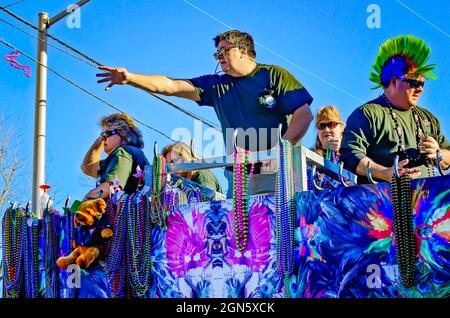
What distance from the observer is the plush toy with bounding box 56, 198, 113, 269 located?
18.9 feet

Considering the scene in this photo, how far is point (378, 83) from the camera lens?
610 cm

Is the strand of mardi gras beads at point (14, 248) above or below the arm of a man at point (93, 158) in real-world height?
below

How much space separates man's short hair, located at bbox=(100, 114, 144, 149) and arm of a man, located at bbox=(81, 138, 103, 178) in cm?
23

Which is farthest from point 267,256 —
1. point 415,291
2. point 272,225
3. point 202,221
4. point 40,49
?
point 40,49

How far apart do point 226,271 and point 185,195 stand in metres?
0.94

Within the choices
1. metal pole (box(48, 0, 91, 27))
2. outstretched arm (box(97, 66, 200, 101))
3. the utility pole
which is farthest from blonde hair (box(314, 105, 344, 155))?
metal pole (box(48, 0, 91, 27))

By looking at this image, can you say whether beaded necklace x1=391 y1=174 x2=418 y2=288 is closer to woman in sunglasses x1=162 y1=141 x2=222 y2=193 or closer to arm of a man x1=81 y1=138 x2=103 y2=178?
woman in sunglasses x1=162 y1=141 x2=222 y2=193

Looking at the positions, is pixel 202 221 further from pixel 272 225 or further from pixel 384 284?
pixel 384 284

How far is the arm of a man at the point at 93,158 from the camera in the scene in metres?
7.59

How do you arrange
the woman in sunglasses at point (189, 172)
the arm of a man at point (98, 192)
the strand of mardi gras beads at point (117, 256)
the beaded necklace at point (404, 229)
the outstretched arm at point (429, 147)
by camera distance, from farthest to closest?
1. the woman in sunglasses at point (189, 172)
2. the arm of a man at point (98, 192)
3. the strand of mardi gras beads at point (117, 256)
4. the outstretched arm at point (429, 147)
5. the beaded necklace at point (404, 229)

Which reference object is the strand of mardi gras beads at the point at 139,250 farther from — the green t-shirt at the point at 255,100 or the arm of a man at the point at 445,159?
the arm of a man at the point at 445,159

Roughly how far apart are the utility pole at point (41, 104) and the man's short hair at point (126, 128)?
6.20 ft

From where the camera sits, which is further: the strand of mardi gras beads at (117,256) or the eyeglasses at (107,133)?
the eyeglasses at (107,133)

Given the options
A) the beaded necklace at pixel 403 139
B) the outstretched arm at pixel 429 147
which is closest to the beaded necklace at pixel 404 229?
the outstretched arm at pixel 429 147
